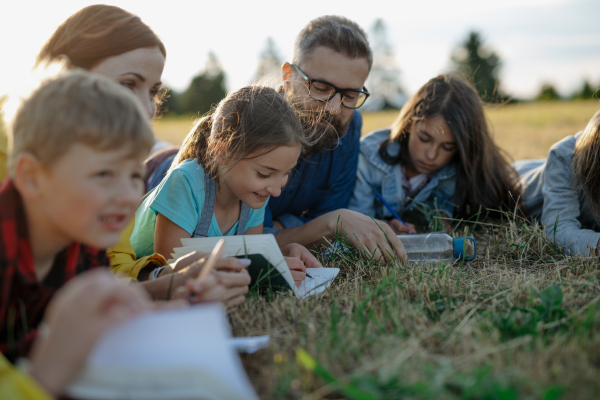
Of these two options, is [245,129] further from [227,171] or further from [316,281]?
[316,281]

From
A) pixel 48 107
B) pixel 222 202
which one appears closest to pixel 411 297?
pixel 222 202

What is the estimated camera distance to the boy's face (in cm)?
125

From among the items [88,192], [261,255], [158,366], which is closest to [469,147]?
[261,255]

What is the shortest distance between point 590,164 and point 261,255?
6.81 ft

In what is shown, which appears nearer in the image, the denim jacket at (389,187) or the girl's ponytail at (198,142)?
the girl's ponytail at (198,142)

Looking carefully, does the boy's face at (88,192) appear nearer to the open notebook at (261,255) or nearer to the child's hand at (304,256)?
the open notebook at (261,255)

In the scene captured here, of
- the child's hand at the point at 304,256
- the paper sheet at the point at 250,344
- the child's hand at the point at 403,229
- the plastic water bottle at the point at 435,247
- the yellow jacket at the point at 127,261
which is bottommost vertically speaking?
the child's hand at the point at 403,229

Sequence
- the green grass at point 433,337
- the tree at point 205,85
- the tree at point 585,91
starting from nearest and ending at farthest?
the green grass at point 433,337 → the tree at point 585,91 → the tree at point 205,85

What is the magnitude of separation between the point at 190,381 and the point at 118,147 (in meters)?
0.67

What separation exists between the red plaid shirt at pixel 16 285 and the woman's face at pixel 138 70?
925mm

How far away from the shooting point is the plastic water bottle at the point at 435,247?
8.33 feet

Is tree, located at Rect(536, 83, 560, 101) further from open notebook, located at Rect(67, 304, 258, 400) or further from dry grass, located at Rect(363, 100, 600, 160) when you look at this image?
open notebook, located at Rect(67, 304, 258, 400)

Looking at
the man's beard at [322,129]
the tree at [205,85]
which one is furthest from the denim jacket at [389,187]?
the tree at [205,85]

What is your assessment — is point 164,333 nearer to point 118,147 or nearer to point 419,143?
point 118,147
